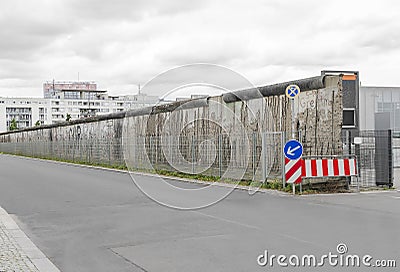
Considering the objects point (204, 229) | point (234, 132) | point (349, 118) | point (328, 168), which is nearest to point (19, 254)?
point (204, 229)

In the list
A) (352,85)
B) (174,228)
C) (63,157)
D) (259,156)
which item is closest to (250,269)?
(174,228)

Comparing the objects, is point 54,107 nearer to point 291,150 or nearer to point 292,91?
point 292,91

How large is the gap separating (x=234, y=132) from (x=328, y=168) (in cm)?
571

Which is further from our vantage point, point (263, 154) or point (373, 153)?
point (263, 154)

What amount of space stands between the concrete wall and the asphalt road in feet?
8.76

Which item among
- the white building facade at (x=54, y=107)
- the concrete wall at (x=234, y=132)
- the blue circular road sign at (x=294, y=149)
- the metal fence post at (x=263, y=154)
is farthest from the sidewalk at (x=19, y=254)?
the white building facade at (x=54, y=107)

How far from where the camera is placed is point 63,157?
44844 mm

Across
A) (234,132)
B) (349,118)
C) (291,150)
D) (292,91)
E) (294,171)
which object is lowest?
(294,171)

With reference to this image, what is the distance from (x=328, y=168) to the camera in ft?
49.8

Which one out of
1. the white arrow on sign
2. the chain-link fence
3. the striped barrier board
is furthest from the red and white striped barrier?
the chain-link fence

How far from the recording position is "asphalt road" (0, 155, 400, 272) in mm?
7078

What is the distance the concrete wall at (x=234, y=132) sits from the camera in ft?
53.3

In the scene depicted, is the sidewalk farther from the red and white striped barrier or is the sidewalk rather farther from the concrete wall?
the red and white striped barrier

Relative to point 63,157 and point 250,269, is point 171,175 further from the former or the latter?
point 63,157
